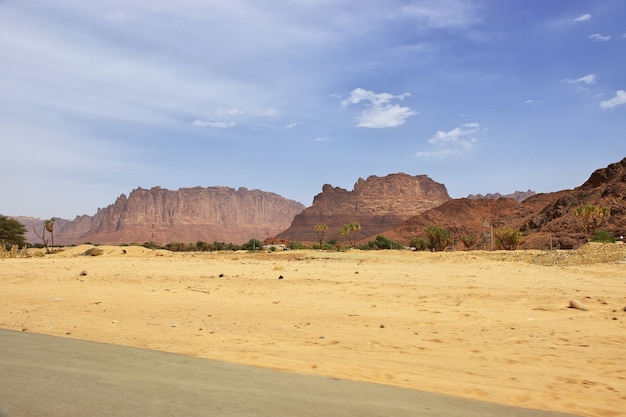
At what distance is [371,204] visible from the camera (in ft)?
595

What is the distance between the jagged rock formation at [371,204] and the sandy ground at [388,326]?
481 ft

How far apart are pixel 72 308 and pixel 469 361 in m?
8.90

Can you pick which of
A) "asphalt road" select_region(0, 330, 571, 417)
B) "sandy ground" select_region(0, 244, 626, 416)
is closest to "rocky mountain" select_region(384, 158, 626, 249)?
"sandy ground" select_region(0, 244, 626, 416)

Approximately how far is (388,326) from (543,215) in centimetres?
9722

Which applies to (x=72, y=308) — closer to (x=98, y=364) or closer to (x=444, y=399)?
(x=98, y=364)

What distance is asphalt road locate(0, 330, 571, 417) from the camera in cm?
387

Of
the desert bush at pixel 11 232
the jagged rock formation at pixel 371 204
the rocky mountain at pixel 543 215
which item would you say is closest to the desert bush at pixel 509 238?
the rocky mountain at pixel 543 215

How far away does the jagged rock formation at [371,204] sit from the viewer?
170 metres

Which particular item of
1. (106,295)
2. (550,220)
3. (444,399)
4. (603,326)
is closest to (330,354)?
(444,399)

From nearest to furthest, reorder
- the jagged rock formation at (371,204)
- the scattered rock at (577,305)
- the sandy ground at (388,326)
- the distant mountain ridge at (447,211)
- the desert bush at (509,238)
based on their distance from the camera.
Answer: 1. the sandy ground at (388,326)
2. the scattered rock at (577,305)
3. the desert bush at (509,238)
4. the distant mountain ridge at (447,211)
5. the jagged rock formation at (371,204)

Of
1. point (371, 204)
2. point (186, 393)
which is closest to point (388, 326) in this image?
point (186, 393)

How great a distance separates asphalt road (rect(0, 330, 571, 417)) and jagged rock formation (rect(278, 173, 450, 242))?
155546mm

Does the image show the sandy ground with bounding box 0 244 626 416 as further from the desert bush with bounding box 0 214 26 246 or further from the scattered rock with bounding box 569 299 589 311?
the desert bush with bounding box 0 214 26 246

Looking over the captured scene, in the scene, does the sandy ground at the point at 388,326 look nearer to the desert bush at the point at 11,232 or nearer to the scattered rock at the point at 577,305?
the scattered rock at the point at 577,305
